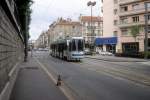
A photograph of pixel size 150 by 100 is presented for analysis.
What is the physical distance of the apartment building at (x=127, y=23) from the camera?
81381 millimetres

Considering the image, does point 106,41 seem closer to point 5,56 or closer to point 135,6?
A: point 135,6

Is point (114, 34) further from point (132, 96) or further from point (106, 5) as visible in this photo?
point (132, 96)

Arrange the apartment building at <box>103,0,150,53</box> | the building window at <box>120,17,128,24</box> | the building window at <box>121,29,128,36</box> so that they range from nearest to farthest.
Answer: the apartment building at <box>103,0,150,53</box>, the building window at <box>120,17,128,24</box>, the building window at <box>121,29,128,36</box>

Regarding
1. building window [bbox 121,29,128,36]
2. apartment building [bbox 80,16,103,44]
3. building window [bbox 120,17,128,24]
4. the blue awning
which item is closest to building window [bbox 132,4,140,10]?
building window [bbox 120,17,128,24]

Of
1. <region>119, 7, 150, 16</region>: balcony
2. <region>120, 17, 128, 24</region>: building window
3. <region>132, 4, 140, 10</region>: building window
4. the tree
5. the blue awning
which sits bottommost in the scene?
the blue awning

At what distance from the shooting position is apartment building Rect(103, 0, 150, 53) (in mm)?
81381

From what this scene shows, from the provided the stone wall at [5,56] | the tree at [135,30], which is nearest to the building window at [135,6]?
the tree at [135,30]

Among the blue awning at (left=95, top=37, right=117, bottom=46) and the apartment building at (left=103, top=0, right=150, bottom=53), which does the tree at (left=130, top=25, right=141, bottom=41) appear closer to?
the apartment building at (left=103, top=0, right=150, bottom=53)

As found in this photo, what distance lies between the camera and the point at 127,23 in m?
85.8

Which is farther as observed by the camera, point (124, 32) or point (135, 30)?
point (124, 32)

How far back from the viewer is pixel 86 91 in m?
14.4

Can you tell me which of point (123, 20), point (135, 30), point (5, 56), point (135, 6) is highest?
point (135, 6)

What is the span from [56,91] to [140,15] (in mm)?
70921

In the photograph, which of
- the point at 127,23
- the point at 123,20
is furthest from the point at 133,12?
the point at 123,20
